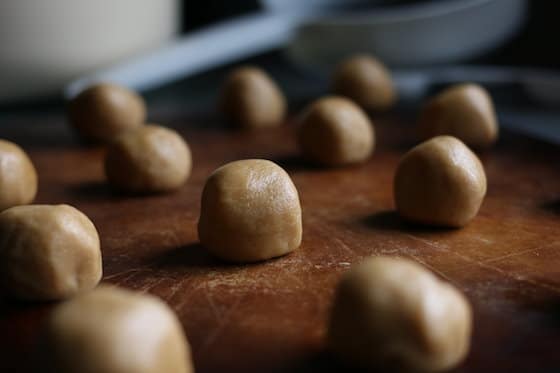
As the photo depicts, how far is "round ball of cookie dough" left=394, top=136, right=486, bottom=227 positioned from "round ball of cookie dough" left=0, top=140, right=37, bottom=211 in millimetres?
1000

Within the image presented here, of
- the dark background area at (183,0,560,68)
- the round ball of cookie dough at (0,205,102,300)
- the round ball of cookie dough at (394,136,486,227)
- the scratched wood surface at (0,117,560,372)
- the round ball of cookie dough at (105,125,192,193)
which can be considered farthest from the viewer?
the dark background area at (183,0,560,68)

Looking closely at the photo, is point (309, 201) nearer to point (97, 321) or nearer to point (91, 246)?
point (91, 246)

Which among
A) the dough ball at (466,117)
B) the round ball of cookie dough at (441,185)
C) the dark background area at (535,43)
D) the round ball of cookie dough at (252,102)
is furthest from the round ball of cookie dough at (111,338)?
the dark background area at (535,43)

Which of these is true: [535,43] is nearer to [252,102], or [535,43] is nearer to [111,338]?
[252,102]

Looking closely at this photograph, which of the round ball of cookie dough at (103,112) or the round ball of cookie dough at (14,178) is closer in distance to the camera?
the round ball of cookie dough at (14,178)

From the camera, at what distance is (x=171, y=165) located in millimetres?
2148

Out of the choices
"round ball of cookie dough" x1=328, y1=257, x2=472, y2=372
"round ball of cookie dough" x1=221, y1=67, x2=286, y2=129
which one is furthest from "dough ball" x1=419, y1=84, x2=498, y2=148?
"round ball of cookie dough" x1=328, y1=257, x2=472, y2=372

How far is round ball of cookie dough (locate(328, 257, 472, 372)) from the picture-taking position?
3.94 ft

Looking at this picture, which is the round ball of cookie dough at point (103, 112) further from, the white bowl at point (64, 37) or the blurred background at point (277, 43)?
the white bowl at point (64, 37)

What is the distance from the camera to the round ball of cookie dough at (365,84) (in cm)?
285

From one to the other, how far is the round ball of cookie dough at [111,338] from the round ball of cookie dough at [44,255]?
383mm

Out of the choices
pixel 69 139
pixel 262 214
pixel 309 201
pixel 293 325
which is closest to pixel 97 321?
pixel 293 325

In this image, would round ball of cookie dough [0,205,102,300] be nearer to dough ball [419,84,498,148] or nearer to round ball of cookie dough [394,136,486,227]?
round ball of cookie dough [394,136,486,227]

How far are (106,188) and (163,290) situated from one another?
736 millimetres
